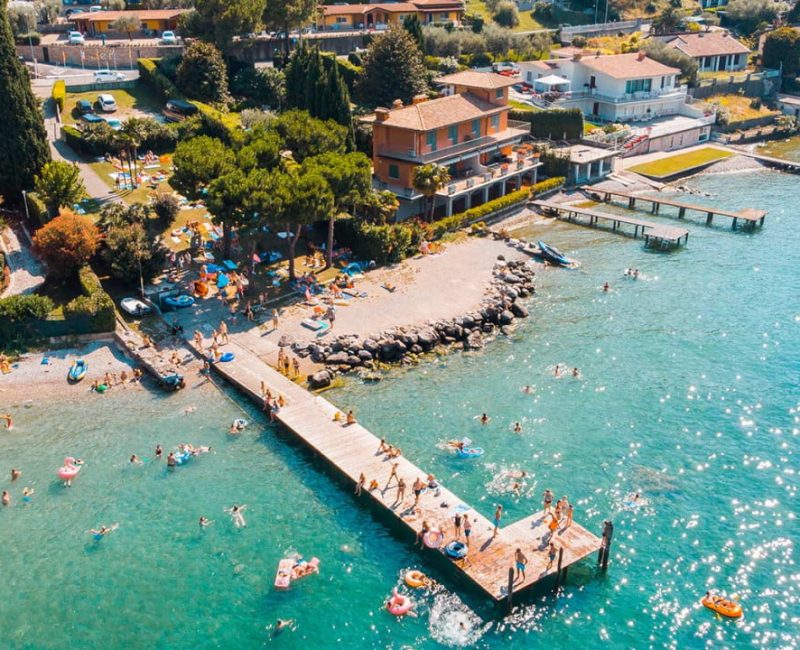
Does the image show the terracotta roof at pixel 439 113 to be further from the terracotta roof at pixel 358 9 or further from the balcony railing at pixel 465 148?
the terracotta roof at pixel 358 9

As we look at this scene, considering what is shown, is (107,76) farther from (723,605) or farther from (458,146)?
(723,605)

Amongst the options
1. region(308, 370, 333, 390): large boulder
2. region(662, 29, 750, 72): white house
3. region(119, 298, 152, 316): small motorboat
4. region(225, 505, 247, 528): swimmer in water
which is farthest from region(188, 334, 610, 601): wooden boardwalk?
region(662, 29, 750, 72): white house

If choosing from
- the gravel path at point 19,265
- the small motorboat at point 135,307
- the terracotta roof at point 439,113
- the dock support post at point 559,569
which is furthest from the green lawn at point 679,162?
the dock support post at point 559,569

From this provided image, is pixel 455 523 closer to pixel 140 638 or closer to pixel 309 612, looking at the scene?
pixel 309 612

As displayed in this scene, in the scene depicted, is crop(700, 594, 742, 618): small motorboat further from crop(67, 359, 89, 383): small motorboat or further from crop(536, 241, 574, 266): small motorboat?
crop(536, 241, 574, 266): small motorboat

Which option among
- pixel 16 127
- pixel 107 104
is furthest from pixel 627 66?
pixel 16 127
